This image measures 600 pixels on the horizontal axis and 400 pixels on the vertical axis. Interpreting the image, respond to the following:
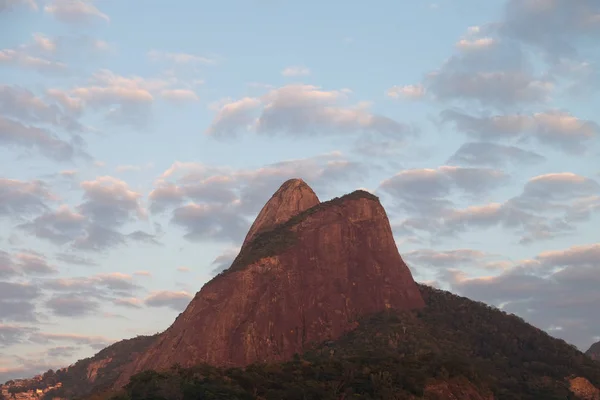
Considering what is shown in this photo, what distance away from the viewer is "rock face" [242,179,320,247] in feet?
463

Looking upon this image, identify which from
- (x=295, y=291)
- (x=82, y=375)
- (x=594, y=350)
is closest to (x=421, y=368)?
(x=295, y=291)

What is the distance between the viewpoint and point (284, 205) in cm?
14300

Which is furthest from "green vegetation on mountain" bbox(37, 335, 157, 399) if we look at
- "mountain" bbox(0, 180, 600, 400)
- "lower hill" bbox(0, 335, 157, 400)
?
"mountain" bbox(0, 180, 600, 400)

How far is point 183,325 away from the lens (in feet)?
343

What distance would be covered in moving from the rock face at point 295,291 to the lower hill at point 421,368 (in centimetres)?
553

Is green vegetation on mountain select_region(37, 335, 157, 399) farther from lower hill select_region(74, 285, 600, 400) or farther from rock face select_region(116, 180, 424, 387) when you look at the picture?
lower hill select_region(74, 285, 600, 400)

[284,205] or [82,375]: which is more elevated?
[284,205]

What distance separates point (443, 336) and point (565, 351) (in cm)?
2116

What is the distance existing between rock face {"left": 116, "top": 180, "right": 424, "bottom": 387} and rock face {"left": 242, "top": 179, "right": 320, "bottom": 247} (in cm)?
163

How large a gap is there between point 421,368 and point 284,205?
77895 mm

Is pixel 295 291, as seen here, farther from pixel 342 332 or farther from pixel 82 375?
pixel 82 375

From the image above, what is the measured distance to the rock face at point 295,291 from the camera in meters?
102

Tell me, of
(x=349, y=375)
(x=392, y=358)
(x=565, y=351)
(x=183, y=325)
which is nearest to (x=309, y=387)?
(x=349, y=375)

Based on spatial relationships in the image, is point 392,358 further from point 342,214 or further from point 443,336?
point 342,214
